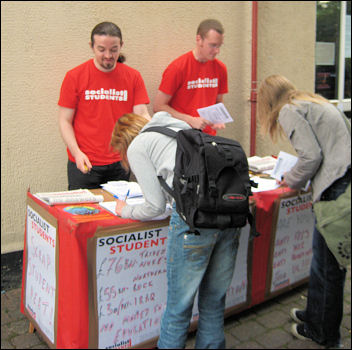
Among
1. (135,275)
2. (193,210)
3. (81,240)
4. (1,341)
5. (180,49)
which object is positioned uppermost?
(180,49)

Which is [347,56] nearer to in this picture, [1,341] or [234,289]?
[234,289]

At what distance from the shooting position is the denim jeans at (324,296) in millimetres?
2725

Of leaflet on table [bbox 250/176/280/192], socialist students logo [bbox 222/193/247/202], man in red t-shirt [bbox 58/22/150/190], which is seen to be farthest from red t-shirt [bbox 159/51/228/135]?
socialist students logo [bbox 222/193/247/202]

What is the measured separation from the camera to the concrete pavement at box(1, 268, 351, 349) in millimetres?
2918

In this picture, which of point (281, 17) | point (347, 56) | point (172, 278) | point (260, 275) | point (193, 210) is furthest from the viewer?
point (347, 56)

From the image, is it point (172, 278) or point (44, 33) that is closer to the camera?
point (172, 278)

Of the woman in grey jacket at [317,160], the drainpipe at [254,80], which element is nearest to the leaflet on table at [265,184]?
the woman in grey jacket at [317,160]

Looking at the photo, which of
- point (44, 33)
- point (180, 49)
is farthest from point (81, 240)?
point (180, 49)

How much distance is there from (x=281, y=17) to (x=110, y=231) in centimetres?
398

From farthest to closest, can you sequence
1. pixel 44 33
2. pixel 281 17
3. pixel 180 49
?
pixel 281 17 < pixel 180 49 < pixel 44 33

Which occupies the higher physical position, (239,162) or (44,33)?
(44,33)

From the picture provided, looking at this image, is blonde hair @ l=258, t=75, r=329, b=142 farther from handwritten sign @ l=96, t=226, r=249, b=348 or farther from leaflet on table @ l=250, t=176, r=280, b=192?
handwritten sign @ l=96, t=226, r=249, b=348

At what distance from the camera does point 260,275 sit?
325cm

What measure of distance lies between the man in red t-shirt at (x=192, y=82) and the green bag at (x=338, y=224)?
156 cm
